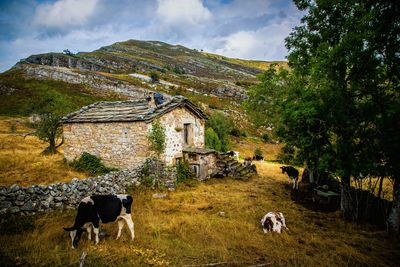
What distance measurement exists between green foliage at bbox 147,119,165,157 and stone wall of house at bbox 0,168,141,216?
3.56 metres

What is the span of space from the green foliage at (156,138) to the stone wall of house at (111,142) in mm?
402

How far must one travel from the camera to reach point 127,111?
1794 cm

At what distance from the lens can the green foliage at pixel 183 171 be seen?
17.4m

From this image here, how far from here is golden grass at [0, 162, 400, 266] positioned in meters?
6.78

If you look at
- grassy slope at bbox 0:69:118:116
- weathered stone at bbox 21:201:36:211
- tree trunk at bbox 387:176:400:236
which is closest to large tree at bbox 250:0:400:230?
tree trunk at bbox 387:176:400:236

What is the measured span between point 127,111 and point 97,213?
11346 millimetres

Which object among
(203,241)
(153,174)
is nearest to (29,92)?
(153,174)

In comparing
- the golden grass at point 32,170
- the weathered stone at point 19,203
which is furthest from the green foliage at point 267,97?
the weathered stone at point 19,203

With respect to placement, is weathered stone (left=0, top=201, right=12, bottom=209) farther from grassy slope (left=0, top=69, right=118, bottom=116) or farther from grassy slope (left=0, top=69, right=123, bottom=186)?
grassy slope (left=0, top=69, right=118, bottom=116)

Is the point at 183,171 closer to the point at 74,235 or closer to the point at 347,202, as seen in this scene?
the point at 347,202

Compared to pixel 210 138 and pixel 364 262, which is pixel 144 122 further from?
pixel 210 138

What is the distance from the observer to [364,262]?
7.30 meters

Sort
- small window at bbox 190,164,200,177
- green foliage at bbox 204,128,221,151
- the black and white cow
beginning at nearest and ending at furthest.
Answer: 1. the black and white cow
2. small window at bbox 190,164,200,177
3. green foliage at bbox 204,128,221,151

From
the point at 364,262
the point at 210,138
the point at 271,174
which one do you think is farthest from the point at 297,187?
the point at 210,138
